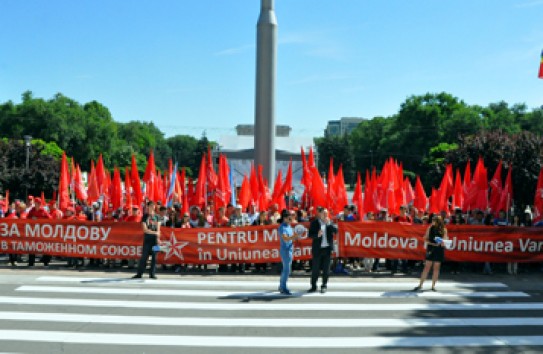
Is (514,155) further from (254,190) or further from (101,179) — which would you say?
(101,179)

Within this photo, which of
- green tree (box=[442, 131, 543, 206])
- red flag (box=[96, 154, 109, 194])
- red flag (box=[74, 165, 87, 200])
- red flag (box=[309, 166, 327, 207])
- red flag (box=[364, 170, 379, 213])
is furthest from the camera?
green tree (box=[442, 131, 543, 206])

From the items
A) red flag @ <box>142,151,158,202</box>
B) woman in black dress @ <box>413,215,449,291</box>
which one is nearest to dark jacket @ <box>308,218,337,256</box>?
woman in black dress @ <box>413,215,449,291</box>

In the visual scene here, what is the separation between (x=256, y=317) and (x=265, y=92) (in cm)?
1599

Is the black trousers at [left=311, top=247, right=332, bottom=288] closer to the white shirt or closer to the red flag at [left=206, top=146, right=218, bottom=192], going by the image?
the white shirt

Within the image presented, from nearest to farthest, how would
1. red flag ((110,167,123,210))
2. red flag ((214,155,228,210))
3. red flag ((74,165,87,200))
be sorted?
red flag ((214,155,228,210)) → red flag ((110,167,123,210)) → red flag ((74,165,87,200))

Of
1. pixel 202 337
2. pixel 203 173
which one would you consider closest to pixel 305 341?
pixel 202 337

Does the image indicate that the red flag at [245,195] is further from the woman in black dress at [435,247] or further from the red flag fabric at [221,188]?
the woman in black dress at [435,247]

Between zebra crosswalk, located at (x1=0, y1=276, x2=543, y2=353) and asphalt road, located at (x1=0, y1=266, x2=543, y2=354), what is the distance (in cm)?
2

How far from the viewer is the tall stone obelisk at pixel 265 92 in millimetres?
23531

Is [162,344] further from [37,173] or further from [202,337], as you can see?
[37,173]

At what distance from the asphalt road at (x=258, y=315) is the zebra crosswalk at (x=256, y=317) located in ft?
0.06

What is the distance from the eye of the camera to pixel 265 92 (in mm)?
24016

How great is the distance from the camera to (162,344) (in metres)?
7.51

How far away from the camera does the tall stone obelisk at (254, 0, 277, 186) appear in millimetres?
23531
